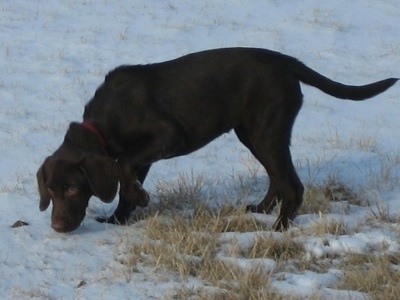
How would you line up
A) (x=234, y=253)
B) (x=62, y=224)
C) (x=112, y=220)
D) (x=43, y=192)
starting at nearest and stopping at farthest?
1. (x=234, y=253)
2. (x=62, y=224)
3. (x=43, y=192)
4. (x=112, y=220)

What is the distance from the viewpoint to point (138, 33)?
11.6 metres

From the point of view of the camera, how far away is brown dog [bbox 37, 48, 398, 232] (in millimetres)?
5965

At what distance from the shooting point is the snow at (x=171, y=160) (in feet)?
17.6

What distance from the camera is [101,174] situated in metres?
5.86

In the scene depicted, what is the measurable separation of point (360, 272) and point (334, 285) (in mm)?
168

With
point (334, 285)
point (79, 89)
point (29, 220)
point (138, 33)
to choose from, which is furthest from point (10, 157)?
point (138, 33)

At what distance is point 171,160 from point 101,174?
5.80ft

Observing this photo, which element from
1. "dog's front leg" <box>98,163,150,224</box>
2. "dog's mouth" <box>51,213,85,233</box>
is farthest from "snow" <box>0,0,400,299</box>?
"dog's front leg" <box>98,163,150,224</box>

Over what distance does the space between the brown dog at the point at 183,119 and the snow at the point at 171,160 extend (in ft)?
0.81

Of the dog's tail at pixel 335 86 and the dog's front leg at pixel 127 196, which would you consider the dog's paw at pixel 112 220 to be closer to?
the dog's front leg at pixel 127 196

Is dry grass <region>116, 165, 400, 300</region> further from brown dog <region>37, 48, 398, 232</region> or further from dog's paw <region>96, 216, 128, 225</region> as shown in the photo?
brown dog <region>37, 48, 398, 232</region>

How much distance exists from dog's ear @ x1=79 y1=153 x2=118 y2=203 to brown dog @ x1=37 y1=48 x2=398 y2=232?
0.04 feet

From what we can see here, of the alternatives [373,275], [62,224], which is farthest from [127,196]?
[373,275]

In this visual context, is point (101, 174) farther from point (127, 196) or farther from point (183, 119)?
point (183, 119)
